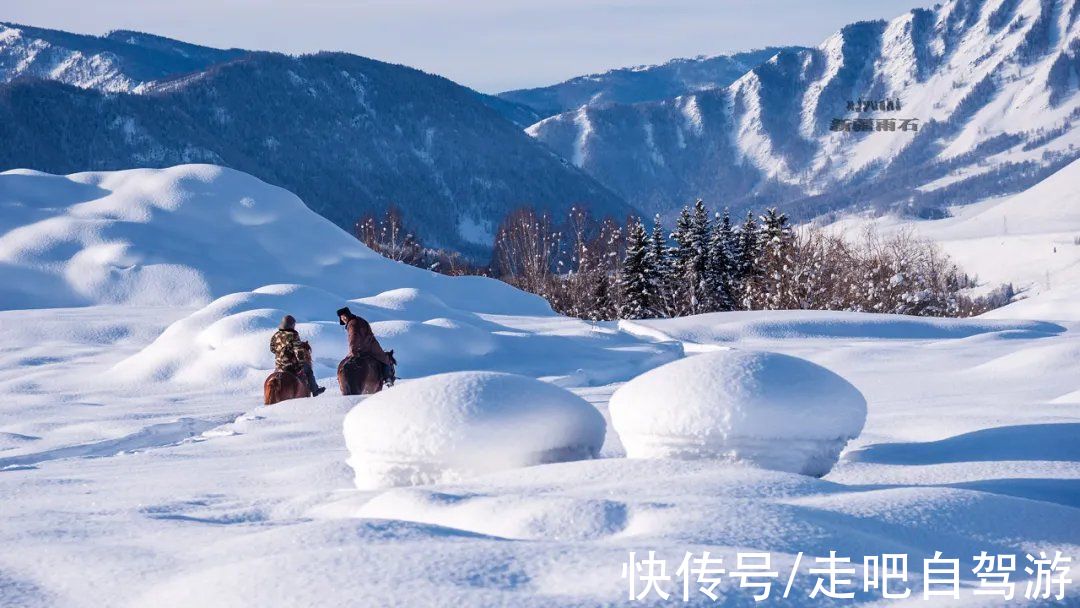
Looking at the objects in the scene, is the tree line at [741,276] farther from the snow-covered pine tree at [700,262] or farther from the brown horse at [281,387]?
the brown horse at [281,387]

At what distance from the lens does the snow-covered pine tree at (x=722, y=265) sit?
38.3 meters

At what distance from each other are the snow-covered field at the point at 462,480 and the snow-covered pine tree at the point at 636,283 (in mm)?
15008

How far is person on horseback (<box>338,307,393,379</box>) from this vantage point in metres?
11.3

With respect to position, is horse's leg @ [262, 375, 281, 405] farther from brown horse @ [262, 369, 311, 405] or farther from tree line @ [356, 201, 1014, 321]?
tree line @ [356, 201, 1014, 321]

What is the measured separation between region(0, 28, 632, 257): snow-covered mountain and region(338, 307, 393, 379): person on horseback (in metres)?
103

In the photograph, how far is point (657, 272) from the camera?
37.1 metres

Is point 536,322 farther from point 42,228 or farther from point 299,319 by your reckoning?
point 42,228

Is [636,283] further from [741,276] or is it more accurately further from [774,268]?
[774,268]

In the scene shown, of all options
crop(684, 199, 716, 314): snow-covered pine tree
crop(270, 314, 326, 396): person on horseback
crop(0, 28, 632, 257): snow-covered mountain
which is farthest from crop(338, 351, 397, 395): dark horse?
crop(0, 28, 632, 257): snow-covered mountain

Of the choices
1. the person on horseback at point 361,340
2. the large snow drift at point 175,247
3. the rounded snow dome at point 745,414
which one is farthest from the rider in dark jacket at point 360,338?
the large snow drift at point 175,247

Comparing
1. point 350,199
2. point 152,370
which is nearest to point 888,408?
point 152,370

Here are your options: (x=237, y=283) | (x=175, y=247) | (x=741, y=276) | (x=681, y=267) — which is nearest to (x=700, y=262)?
(x=681, y=267)

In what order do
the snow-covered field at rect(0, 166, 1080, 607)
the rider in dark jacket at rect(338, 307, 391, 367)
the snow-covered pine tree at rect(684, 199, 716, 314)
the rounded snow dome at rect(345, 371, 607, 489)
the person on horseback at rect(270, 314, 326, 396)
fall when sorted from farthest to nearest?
the snow-covered pine tree at rect(684, 199, 716, 314)
the person on horseback at rect(270, 314, 326, 396)
the rider in dark jacket at rect(338, 307, 391, 367)
the rounded snow dome at rect(345, 371, 607, 489)
the snow-covered field at rect(0, 166, 1080, 607)

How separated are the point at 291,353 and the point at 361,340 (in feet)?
2.95
